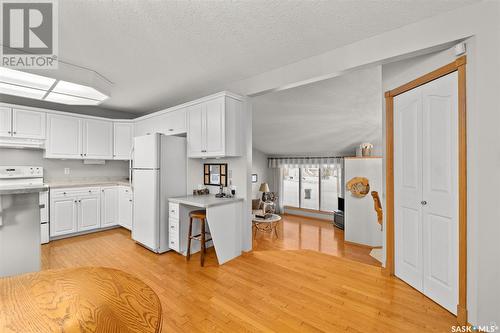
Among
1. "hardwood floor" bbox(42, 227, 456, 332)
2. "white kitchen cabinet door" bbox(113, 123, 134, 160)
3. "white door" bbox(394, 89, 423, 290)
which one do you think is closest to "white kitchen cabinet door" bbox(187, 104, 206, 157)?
"hardwood floor" bbox(42, 227, 456, 332)

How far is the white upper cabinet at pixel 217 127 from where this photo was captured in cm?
315

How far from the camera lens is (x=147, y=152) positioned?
3492 mm

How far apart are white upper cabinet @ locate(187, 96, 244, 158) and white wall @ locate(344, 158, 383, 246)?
117 inches

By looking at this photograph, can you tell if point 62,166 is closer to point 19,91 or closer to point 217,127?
point 19,91

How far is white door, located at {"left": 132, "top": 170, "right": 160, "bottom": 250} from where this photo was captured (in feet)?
11.1

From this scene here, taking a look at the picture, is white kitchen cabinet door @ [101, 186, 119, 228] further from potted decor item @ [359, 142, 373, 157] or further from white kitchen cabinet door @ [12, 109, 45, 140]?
potted decor item @ [359, 142, 373, 157]

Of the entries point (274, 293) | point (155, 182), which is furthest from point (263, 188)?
point (274, 293)

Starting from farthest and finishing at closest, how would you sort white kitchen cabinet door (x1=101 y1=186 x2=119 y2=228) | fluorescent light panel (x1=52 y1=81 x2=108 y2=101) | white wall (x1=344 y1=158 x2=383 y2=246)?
white wall (x1=344 y1=158 x2=383 y2=246) → white kitchen cabinet door (x1=101 y1=186 x2=119 y2=228) → fluorescent light panel (x1=52 y1=81 x2=108 y2=101)

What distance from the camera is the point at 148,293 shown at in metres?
0.89

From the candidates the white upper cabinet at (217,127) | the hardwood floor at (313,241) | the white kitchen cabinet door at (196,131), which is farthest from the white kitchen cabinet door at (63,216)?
the hardwood floor at (313,241)

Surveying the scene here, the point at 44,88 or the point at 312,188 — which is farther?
the point at 312,188

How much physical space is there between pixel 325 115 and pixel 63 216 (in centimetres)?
538

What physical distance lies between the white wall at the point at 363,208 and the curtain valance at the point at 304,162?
2.53 meters

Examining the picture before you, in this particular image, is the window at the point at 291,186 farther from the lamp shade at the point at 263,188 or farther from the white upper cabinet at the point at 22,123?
the white upper cabinet at the point at 22,123
